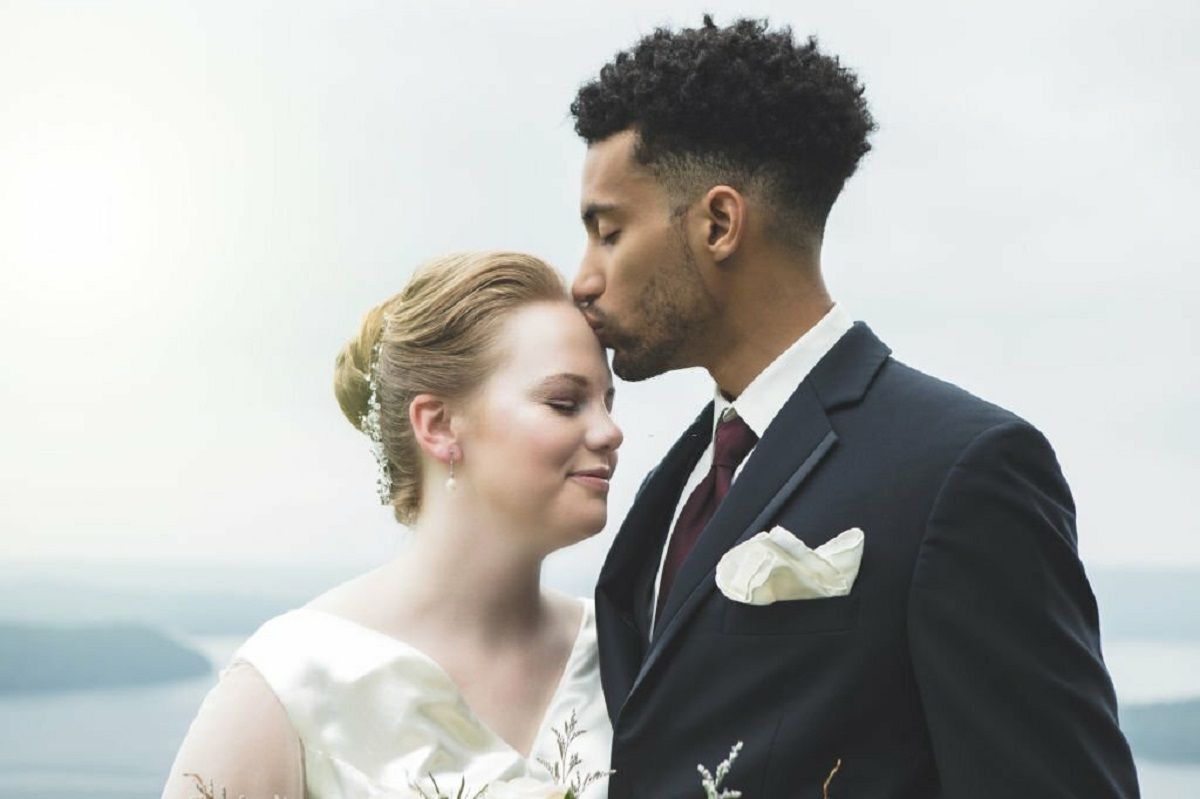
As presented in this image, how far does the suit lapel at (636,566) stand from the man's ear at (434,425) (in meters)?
0.45

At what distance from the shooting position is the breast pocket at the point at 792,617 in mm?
2812

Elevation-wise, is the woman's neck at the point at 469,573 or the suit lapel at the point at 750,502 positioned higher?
the suit lapel at the point at 750,502

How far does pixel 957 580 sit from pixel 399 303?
1553mm

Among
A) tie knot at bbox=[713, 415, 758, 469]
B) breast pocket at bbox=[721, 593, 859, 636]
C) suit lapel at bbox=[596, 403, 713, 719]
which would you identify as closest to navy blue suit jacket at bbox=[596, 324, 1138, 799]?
breast pocket at bbox=[721, 593, 859, 636]

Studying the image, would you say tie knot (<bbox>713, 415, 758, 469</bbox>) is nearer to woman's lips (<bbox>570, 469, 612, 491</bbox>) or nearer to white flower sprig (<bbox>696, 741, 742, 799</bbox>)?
woman's lips (<bbox>570, 469, 612, 491</bbox>)

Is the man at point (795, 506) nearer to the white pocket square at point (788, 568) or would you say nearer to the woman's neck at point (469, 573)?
the white pocket square at point (788, 568)

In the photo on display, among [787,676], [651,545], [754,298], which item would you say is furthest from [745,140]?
[787,676]

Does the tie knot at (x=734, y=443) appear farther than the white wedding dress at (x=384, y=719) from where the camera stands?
No

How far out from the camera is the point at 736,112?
10.5 feet

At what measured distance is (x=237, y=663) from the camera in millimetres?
3377

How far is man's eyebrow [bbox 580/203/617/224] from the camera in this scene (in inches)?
128

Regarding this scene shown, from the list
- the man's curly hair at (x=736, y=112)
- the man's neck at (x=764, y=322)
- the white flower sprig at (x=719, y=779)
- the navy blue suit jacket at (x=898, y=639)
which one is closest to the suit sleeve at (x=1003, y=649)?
the navy blue suit jacket at (x=898, y=639)

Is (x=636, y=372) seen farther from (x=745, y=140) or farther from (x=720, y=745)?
(x=720, y=745)

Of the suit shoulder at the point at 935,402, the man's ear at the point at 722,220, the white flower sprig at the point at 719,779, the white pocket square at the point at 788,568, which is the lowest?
the white flower sprig at the point at 719,779
